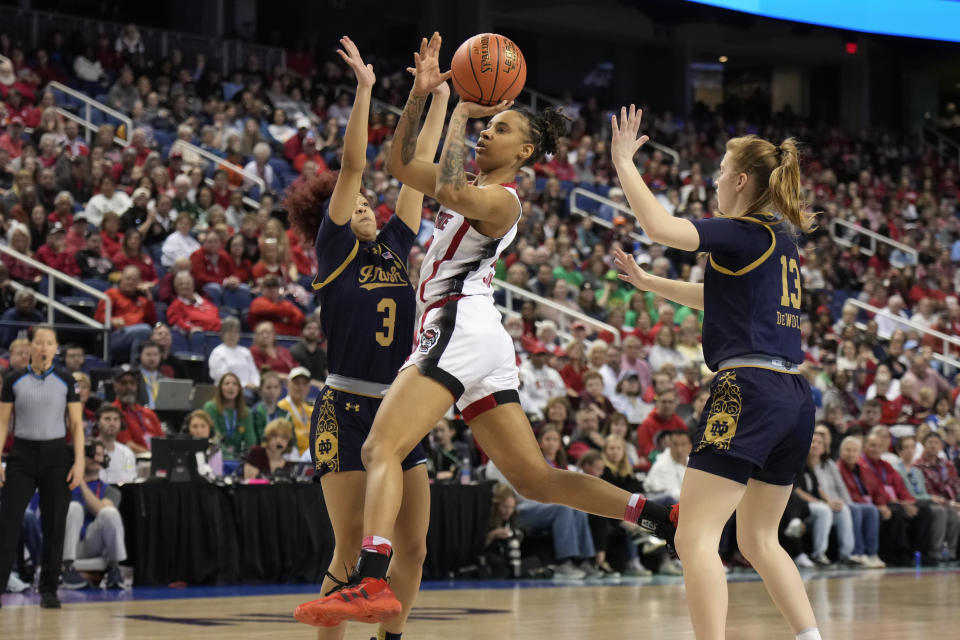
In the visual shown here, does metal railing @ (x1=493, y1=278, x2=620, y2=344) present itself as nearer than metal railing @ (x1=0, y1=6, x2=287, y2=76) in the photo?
Yes

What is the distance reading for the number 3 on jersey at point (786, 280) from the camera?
4500mm

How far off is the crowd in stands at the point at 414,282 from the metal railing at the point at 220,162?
63mm

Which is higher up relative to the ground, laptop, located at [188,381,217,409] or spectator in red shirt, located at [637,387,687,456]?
laptop, located at [188,381,217,409]

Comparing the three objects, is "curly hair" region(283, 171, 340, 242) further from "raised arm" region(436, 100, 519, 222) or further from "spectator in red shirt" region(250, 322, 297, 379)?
"spectator in red shirt" region(250, 322, 297, 379)

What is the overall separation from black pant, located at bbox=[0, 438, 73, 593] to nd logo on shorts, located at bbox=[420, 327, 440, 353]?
4551mm

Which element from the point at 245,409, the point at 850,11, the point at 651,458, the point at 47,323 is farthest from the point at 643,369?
the point at 850,11

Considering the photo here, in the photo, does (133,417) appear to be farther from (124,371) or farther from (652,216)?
(652,216)

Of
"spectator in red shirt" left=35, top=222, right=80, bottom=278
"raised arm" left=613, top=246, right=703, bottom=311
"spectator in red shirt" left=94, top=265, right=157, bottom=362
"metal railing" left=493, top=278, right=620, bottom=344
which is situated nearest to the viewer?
"raised arm" left=613, top=246, right=703, bottom=311

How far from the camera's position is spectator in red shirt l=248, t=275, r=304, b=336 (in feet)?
40.5

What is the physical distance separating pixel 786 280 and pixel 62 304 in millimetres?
8937

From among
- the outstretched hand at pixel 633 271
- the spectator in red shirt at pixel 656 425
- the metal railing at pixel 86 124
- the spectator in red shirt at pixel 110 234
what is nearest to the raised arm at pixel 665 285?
the outstretched hand at pixel 633 271

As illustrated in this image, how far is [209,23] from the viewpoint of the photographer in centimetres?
2158

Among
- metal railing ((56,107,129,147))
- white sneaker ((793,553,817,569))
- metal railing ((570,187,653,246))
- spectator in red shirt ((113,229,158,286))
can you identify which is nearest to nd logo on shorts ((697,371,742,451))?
white sneaker ((793,553,817,569))

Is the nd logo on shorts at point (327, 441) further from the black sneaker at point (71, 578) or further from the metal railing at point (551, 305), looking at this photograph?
the metal railing at point (551, 305)
